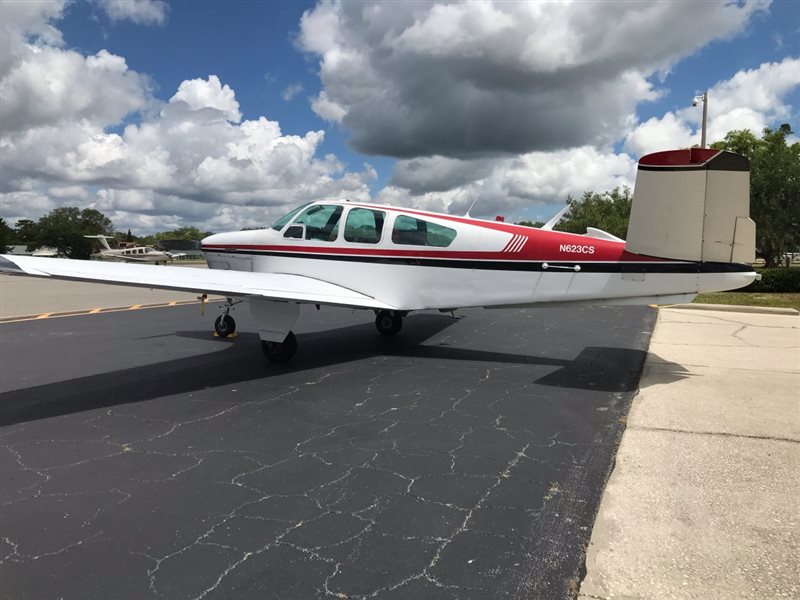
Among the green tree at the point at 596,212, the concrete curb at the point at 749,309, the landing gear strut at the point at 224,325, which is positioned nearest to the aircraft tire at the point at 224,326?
the landing gear strut at the point at 224,325

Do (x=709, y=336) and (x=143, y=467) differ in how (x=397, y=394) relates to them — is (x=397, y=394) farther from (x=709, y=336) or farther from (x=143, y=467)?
(x=709, y=336)

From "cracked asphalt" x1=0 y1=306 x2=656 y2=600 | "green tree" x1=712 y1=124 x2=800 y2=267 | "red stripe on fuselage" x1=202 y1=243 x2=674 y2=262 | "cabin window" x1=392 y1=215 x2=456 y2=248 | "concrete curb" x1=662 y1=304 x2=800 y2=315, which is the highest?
"green tree" x1=712 y1=124 x2=800 y2=267

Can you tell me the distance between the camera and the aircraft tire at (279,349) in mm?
7336

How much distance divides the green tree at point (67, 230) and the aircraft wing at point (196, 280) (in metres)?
91.5

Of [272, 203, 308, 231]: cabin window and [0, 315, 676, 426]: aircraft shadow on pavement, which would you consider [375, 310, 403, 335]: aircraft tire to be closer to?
[0, 315, 676, 426]: aircraft shadow on pavement

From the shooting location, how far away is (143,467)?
157 inches

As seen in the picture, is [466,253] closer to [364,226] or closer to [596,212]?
[364,226]

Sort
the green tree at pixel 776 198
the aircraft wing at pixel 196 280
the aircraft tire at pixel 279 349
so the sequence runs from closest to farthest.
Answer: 1. the aircraft wing at pixel 196 280
2. the aircraft tire at pixel 279 349
3. the green tree at pixel 776 198

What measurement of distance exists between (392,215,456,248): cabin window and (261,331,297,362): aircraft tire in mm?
2245

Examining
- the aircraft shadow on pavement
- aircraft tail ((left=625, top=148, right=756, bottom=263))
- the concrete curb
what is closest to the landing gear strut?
the aircraft shadow on pavement

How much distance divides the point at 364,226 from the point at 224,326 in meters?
3.59

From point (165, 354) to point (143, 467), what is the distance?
4457mm

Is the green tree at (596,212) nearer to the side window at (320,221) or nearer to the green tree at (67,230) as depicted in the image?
the side window at (320,221)

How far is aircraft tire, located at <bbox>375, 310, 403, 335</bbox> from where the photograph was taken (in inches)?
380
